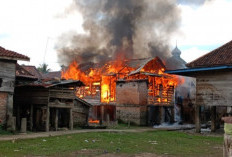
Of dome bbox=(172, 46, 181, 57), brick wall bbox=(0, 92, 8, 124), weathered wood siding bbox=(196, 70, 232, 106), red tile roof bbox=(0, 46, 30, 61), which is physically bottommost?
brick wall bbox=(0, 92, 8, 124)

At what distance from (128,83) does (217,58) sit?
11.5m

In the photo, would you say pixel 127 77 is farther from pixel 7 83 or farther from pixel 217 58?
pixel 7 83

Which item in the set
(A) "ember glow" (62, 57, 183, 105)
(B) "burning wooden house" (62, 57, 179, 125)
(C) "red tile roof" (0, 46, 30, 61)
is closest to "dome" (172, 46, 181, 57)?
(A) "ember glow" (62, 57, 183, 105)

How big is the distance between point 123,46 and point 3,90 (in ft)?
80.6

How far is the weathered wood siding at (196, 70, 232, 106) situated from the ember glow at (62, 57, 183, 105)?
351 inches

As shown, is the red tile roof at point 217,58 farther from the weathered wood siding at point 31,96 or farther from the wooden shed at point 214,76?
the weathered wood siding at point 31,96

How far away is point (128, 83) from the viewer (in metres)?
30.8

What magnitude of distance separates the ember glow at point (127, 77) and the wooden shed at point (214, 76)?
28.6 ft

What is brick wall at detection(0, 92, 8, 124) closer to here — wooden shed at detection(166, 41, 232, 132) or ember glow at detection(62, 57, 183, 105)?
wooden shed at detection(166, 41, 232, 132)

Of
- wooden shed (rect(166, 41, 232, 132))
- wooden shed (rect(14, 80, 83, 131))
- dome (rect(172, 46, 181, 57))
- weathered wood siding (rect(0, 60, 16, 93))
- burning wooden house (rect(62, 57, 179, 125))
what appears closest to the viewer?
weathered wood siding (rect(0, 60, 16, 93))

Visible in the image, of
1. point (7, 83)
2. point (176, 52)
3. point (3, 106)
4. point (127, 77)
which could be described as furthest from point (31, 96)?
point (176, 52)

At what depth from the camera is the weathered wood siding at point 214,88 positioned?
2036 cm

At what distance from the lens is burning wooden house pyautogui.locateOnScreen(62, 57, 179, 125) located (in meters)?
29.9

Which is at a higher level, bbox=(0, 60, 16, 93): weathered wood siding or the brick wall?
bbox=(0, 60, 16, 93): weathered wood siding
